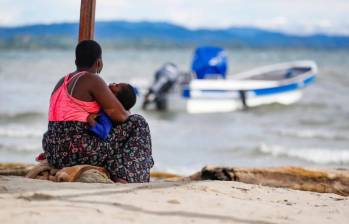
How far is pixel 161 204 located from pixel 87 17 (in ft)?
6.85

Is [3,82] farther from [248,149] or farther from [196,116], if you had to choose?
[248,149]

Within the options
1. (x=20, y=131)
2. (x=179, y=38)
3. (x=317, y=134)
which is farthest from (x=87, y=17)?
(x=179, y=38)

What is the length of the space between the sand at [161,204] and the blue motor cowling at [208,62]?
13090 mm

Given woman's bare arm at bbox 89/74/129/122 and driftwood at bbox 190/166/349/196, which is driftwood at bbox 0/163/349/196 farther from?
woman's bare arm at bbox 89/74/129/122

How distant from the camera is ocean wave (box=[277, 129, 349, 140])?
13.8 m

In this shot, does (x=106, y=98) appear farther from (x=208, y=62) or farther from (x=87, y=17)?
(x=208, y=62)

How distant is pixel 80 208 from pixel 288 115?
44.9 feet

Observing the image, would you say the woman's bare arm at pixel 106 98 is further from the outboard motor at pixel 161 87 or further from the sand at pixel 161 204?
the outboard motor at pixel 161 87

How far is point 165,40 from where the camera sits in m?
105

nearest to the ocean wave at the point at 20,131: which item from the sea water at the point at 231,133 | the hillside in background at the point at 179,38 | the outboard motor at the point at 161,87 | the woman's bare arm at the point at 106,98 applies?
the sea water at the point at 231,133

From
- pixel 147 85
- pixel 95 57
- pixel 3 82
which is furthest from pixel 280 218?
pixel 3 82

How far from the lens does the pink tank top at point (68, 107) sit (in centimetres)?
499

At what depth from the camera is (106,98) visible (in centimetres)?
498

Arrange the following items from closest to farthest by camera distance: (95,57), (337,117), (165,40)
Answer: (95,57) → (337,117) → (165,40)
